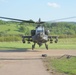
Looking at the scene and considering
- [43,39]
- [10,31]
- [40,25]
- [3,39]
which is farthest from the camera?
[10,31]

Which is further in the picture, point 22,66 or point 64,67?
point 22,66

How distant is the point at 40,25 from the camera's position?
4103 centimetres

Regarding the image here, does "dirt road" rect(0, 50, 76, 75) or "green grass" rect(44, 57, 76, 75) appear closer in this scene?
"dirt road" rect(0, 50, 76, 75)

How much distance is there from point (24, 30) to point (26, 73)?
11480cm

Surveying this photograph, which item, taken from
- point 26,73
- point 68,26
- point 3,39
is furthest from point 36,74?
point 68,26

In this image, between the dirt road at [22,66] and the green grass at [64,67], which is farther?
the green grass at [64,67]

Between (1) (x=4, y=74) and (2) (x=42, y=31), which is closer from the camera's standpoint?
(1) (x=4, y=74)

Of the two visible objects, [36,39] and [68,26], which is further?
[68,26]

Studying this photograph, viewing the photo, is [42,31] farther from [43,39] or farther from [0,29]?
[0,29]

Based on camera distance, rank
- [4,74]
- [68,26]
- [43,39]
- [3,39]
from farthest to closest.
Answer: [68,26], [3,39], [43,39], [4,74]

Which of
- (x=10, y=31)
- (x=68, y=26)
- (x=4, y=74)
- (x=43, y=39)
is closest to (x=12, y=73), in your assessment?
(x=4, y=74)

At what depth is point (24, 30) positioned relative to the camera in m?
130

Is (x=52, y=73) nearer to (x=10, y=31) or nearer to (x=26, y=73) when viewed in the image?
(x=26, y=73)

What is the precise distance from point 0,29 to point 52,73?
4571 inches
